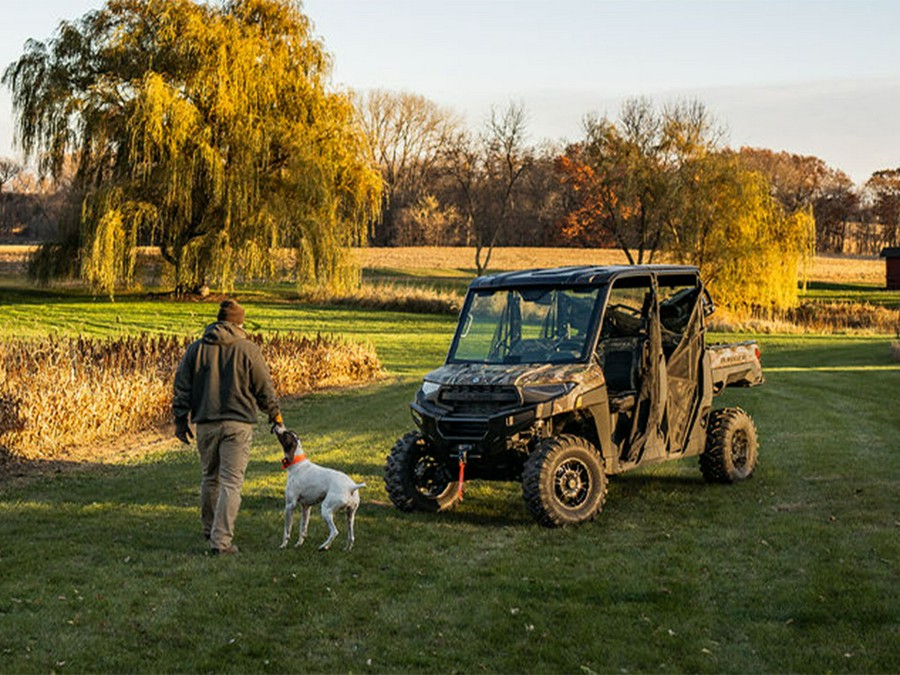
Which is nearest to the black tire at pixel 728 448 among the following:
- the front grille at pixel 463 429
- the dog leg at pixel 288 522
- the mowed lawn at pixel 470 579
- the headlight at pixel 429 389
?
the mowed lawn at pixel 470 579

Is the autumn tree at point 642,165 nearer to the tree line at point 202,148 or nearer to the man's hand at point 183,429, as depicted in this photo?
the tree line at point 202,148

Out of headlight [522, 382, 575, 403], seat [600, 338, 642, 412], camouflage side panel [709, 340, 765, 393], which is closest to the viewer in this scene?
headlight [522, 382, 575, 403]

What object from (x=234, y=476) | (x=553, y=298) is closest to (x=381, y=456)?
(x=553, y=298)

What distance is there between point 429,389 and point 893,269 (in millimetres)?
74476

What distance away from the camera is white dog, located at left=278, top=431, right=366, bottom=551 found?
336 inches

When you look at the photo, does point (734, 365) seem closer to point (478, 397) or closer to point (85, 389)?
point (478, 397)

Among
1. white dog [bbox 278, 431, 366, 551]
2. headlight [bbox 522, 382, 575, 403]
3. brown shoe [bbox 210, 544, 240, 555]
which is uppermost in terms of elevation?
headlight [bbox 522, 382, 575, 403]

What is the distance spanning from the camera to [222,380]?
8578 mm

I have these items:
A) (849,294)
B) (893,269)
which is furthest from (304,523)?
(893,269)

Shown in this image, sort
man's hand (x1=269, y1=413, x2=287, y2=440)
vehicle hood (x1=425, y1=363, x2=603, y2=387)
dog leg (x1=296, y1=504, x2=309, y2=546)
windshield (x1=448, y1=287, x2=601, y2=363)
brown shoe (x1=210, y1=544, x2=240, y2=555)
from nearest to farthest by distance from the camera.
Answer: brown shoe (x1=210, y1=544, x2=240, y2=555), man's hand (x1=269, y1=413, x2=287, y2=440), dog leg (x1=296, y1=504, x2=309, y2=546), vehicle hood (x1=425, y1=363, x2=603, y2=387), windshield (x1=448, y1=287, x2=601, y2=363)

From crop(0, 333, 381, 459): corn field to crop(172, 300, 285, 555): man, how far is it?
5.38 m

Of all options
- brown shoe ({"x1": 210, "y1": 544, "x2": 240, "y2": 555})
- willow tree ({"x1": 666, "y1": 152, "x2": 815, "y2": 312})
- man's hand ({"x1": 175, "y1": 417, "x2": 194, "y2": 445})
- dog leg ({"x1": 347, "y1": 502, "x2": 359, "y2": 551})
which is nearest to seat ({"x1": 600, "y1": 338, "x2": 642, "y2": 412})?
dog leg ({"x1": 347, "y1": 502, "x2": 359, "y2": 551})

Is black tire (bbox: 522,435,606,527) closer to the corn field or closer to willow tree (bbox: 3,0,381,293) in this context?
the corn field

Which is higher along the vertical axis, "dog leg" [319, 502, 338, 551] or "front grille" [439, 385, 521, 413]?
"front grille" [439, 385, 521, 413]
